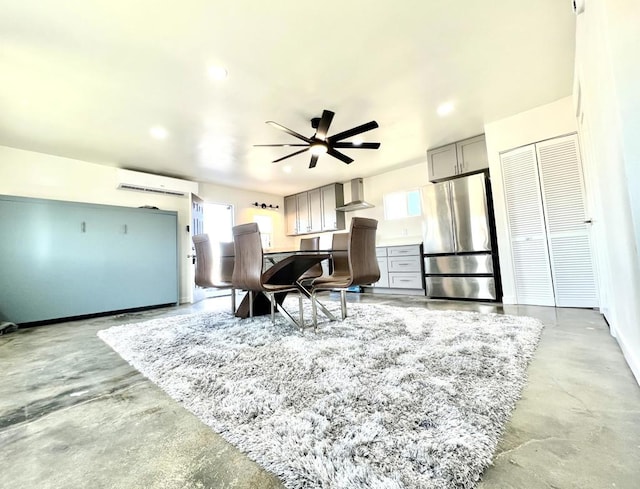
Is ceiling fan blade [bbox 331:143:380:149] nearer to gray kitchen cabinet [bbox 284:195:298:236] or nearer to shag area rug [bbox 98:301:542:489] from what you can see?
shag area rug [bbox 98:301:542:489]

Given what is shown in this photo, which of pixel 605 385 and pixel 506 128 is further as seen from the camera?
pixel 506 128

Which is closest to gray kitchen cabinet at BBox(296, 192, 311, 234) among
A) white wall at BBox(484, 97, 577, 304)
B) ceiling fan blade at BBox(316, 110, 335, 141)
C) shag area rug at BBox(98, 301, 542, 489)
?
ceiling fan blade at BBox(316, 110, 335, 141)

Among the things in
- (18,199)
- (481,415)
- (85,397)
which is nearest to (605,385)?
(481,415)

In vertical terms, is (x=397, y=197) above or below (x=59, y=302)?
above

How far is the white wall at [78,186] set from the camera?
367cm

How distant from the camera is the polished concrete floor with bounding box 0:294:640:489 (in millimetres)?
767

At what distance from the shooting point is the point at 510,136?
3.49 meters

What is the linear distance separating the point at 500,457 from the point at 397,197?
5075 millimetres

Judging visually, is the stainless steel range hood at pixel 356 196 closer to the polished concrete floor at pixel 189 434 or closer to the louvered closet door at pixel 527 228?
the louvered closet door at pixel 527 228

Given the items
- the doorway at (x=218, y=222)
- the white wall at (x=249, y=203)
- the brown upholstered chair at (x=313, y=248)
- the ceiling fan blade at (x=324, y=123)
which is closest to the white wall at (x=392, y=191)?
the brown upholstered chair at (x=313, y=248)

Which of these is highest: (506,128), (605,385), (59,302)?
(506,128)

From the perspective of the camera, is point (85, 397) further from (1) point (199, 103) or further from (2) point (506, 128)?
(2) point (506, 128)

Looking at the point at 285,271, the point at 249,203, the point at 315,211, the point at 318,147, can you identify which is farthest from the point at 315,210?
the point at 285,271

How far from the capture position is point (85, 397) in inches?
53.6
